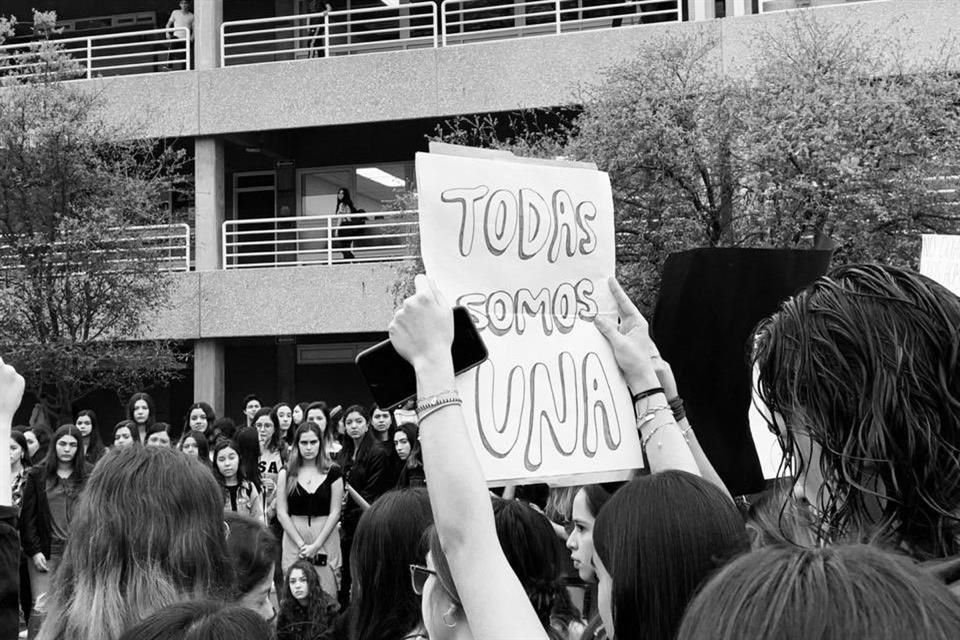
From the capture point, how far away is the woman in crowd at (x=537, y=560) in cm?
304

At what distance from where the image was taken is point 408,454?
30.4ft

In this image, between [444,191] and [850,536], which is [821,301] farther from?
[444,191]

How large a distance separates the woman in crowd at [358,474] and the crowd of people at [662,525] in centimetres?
561

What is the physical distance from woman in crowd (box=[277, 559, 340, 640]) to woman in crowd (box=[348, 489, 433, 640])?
312cm

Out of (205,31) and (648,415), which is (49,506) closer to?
(648,415)

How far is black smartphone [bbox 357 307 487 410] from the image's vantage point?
2.17 m

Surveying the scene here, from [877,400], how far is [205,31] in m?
19.4

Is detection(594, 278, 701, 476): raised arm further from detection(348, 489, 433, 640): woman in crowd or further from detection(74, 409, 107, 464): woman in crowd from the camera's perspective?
detection(74, 409, 107, 464): woman in crowd

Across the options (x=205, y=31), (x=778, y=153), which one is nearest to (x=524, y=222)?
(x=778, y=153)

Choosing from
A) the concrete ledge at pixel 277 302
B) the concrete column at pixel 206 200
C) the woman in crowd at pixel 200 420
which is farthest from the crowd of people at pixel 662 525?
the concrete column at pixel 206 200

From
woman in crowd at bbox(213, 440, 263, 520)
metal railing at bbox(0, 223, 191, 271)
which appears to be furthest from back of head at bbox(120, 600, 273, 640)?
metal railing at bbox(0, 223, 191, 271)

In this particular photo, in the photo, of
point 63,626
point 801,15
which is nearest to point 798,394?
point 63,626

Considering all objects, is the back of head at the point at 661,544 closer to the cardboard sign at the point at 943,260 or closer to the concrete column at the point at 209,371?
the cardboard sign at the point at 943,260

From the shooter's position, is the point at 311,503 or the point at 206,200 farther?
the point at 206,200
